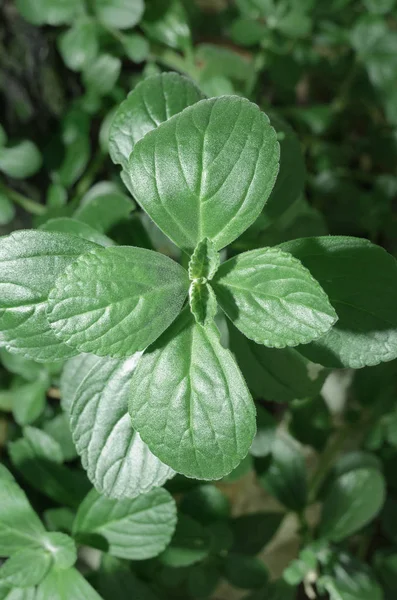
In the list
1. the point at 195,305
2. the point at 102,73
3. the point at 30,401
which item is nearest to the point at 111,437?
the point at 195,305

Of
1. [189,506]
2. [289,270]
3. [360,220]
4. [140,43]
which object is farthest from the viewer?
[360,220]

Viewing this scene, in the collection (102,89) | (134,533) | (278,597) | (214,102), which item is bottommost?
(278,597)

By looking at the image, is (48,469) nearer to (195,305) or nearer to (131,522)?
(131,522)

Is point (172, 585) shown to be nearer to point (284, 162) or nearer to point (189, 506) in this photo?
point (189, 506)

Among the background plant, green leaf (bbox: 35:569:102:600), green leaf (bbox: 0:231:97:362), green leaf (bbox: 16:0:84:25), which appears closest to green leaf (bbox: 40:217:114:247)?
the background plant

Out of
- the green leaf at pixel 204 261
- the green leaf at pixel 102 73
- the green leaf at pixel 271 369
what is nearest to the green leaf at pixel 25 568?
the green leaf at pixel 271 369

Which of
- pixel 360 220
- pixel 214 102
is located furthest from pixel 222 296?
pixel 360 220
